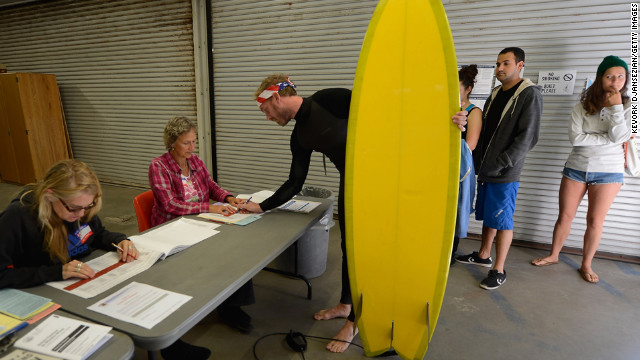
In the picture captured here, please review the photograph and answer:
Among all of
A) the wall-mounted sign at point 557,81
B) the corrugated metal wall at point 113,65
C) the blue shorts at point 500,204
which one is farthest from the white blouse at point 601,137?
the corrugated metal wall at point 113,65

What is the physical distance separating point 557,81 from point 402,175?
255 centimetres

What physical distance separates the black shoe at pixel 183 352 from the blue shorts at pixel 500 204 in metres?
2.32

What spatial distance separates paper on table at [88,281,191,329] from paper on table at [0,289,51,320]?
17 centimetres

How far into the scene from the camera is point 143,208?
2.16 meters

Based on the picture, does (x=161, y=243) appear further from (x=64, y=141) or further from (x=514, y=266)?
(x=64, y=141)

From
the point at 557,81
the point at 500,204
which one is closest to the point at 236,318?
the point at 500,204

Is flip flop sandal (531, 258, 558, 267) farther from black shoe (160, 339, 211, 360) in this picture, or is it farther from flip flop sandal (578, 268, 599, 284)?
black shoe (160, 339, 211, 360)

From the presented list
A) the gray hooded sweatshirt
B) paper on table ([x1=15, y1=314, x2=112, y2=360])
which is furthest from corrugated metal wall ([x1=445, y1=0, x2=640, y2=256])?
paper on table ([x1=15, y1=314, x2=112, y2=360])

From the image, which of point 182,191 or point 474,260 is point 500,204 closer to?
point 474,260

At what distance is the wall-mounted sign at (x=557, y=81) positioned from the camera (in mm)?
3129

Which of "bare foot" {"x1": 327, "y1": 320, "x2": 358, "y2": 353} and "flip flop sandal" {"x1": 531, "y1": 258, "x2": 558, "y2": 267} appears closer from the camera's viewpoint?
"bare foot" {"x1": 327, "y1": 320, "x2": 358, "y2": 353}

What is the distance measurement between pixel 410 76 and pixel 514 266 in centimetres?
238

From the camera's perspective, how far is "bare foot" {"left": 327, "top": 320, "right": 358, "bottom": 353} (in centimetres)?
196

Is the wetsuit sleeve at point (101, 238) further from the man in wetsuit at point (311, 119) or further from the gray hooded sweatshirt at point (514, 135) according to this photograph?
the gray hooded sweatshirt at point (514, 135)
